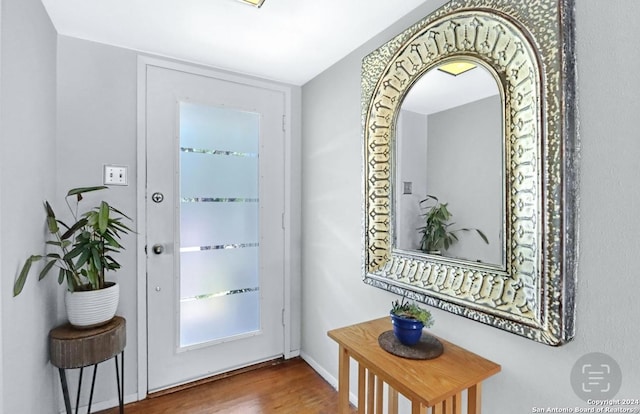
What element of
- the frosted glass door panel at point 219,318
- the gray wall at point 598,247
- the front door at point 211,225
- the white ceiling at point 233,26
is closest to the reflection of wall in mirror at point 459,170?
the gray wall at point 598,247

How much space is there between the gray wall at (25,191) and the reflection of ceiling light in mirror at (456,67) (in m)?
1.75

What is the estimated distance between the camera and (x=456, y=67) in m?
1.36

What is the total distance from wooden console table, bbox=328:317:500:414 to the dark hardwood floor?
0.67m

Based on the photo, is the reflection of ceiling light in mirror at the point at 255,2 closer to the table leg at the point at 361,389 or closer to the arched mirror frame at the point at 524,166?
the arched mirror frame at the point at 524,166

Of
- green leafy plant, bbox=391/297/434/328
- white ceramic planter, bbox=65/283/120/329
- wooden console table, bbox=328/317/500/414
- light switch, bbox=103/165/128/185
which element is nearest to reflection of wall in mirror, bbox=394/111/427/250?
green leafy plant, bbox=391/297/434/328

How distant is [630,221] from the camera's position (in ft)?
2.92

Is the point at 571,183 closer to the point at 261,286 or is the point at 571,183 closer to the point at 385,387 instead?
the point at 385,387

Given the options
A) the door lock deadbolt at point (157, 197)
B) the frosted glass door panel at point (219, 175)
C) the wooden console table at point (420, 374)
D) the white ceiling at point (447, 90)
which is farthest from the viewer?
the frosted glass door panel at point (219, 175)

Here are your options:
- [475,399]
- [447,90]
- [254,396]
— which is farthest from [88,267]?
[447,90]

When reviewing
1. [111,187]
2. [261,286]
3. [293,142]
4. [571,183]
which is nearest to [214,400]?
[261,286]

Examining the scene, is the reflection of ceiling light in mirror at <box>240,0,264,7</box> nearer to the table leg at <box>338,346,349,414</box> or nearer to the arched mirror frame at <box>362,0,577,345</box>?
the arched mirror frame at <box>362,0,577,345</box>

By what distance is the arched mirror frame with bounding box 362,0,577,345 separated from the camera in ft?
3.23

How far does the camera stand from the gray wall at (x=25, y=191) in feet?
3.71

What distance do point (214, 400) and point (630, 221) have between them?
2.32m
